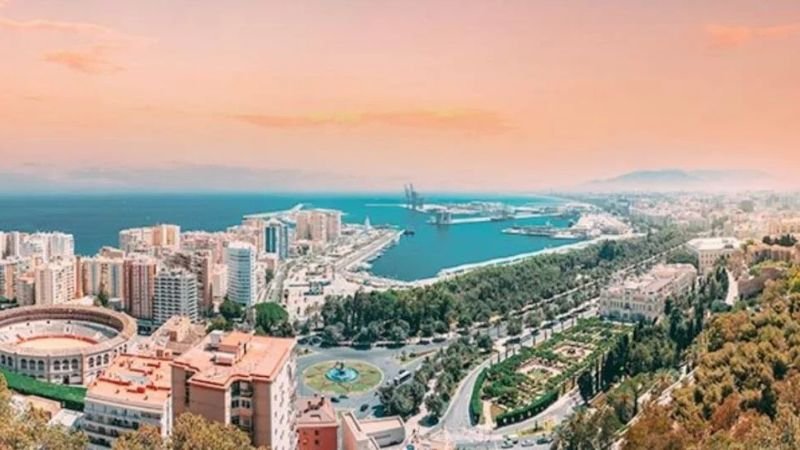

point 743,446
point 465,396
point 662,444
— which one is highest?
point 743,446

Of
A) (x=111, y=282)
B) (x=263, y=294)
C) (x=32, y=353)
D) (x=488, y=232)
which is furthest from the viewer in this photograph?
(x=488, y=232)

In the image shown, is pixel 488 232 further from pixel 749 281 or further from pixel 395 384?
pixel 395 384

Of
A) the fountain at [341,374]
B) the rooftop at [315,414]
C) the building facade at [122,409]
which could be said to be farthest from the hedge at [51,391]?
the fountain at [341,374]

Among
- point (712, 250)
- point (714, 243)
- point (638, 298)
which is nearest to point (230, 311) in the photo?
point (638, 298)

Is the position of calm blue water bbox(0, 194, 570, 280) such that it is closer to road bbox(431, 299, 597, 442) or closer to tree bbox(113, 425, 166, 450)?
road bbox(431, 299, 597, 442)

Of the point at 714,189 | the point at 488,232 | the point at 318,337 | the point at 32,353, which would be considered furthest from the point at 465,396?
the point at 714,189

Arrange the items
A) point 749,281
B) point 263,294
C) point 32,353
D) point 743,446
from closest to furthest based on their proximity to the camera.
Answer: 1. point 743,446
2. point 32,353
3. point 749,281
4. point 263,294
